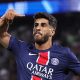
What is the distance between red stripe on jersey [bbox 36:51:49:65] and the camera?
389cm

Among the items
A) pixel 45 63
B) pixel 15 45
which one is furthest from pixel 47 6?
pixel 45 63

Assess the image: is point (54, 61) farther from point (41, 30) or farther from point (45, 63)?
point (41, 30)

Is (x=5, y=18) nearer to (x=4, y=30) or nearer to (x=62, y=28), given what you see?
(x=4, y=30)

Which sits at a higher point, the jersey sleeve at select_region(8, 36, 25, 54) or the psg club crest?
the jersey sleeve at select_region(8, 36, 25, 54)

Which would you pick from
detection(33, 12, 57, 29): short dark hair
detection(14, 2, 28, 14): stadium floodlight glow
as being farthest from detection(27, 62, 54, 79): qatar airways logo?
detection(14, 2, 28, 14): stadium floodlight glow

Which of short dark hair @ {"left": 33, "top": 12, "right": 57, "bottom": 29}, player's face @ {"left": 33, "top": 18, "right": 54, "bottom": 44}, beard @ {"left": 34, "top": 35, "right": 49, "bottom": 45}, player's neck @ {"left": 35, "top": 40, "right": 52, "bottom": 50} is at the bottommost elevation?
player's neck @ {"left": 35, "top": 40, "right": 52, "bottom": 50}

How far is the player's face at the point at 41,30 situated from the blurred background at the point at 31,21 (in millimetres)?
865

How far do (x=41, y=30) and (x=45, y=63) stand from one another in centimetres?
30

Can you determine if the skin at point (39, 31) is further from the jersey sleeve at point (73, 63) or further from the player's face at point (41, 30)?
the jersey sleeve at point (73, 63)

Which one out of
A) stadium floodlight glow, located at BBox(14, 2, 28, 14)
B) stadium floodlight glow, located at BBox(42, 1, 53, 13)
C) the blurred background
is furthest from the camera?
stadium floodlight glow, located at BBox(42, 1, 53, 13)

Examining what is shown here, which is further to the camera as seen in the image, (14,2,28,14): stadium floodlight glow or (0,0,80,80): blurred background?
(0,0,80,80): blurred background

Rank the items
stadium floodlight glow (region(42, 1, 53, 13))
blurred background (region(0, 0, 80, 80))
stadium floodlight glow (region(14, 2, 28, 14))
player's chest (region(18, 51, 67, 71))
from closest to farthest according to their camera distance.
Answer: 1. player's chest (region(18, 51, 67, 71))
2. stadium floodlight glow (region(14, 2, 28, 14))
3. blurred background (region(0, 0, 80, 80))
4. stadium floodlight glow (region(42, 1, 53, 13))

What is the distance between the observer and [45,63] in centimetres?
389

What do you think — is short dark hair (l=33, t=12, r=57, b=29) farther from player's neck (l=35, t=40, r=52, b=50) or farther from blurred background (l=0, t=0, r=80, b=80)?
blurred background (l=0, t=0, r=80, b=80)
